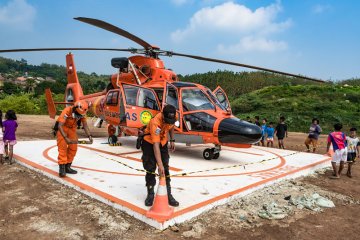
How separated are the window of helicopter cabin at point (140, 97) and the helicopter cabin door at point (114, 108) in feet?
2.85

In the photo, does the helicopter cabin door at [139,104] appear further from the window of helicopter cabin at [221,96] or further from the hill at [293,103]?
Result: the hill at [293,103]

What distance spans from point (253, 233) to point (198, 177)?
7.98ft

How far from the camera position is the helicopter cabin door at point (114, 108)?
10155mm

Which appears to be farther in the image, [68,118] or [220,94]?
[220,94]

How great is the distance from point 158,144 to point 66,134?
9.41 feet

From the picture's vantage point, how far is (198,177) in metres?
6.41

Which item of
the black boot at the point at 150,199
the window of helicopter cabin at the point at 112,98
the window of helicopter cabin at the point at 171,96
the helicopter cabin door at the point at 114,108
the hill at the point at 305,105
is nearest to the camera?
the black boot at the point at 150,199

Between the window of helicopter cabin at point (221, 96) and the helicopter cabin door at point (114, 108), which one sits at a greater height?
the window of helicopter cabin at point (221, 96)

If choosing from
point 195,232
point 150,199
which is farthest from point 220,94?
point 195,232

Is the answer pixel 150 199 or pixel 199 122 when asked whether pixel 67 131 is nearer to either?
pixel 150 199

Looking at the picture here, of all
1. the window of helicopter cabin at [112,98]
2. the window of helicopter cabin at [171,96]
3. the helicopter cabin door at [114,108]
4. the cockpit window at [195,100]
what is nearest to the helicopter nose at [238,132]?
the cockpit window at [195,100]

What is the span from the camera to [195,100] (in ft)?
28.3

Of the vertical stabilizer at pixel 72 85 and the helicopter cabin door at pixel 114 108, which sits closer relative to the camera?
the helicopter cabin door at pixel 114 108

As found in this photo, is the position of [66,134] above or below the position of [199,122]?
below
